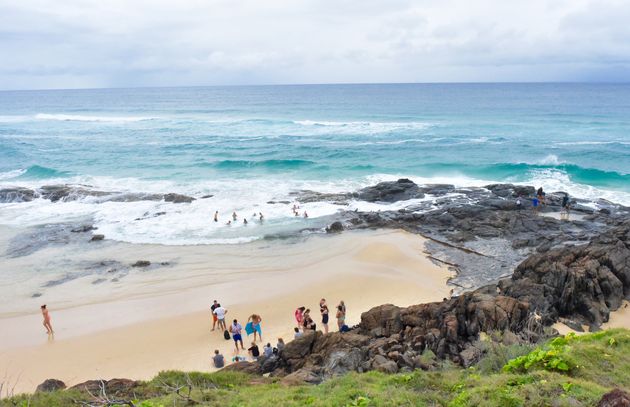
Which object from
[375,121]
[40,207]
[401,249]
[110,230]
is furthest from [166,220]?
[375,121]

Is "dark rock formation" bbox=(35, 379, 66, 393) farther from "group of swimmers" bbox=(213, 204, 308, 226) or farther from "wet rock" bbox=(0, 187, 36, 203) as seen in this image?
"wet rock" bbox=(0, 187, 36, 203)

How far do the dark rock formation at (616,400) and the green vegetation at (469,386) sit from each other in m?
0.56

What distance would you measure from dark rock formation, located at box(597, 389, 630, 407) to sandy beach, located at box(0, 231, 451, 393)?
389 inches

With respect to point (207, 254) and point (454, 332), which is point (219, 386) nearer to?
point (454, 332)

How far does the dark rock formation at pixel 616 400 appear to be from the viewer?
6188mm

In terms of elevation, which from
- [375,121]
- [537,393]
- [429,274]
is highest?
[375,121]

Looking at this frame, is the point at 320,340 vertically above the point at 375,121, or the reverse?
the point at 375,121

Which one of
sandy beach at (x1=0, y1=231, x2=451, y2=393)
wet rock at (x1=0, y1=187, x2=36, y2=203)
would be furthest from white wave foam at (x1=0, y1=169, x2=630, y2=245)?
sandy beach at (x1=0, y1=231, x2=451, y2=393)

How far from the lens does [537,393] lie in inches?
291

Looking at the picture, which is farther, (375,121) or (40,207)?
(375,121)

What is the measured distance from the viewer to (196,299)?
1814 cm

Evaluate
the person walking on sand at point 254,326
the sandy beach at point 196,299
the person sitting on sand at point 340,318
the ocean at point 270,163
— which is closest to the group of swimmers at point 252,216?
the ocean at point 270,163

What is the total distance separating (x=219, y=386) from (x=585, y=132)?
→ 194 feet

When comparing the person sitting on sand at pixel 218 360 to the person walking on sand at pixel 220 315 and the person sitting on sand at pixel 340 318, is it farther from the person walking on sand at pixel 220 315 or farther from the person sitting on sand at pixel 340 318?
the person sitting on sand at pixel 340 318
